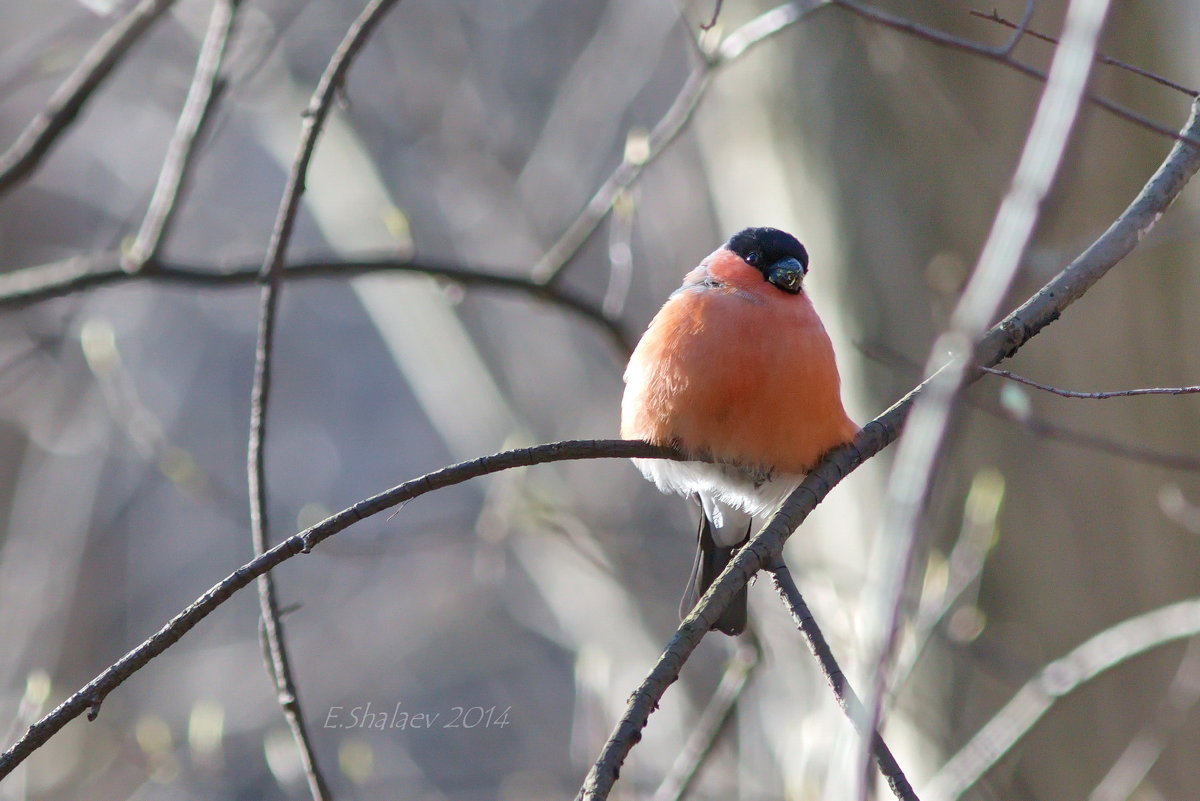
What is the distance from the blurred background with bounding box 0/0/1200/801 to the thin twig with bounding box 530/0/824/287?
2.0 inches

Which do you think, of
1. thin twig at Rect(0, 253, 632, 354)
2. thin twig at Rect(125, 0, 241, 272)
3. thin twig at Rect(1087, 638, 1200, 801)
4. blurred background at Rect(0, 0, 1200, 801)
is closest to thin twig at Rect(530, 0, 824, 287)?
blurred background at Rect(0, 0, 1200, 801)

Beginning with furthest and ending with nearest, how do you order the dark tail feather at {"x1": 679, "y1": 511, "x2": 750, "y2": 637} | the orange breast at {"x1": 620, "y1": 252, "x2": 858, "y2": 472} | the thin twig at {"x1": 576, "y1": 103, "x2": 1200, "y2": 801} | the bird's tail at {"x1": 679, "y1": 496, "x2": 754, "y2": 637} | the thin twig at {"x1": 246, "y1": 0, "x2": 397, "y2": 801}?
the bird's tail at {"x1": 679, "y1": 496, "x2": 754, "y2": 637}
the dark tail feather at {"x1": 679, "y1": 511, "x2": 750, "y2": 637}
the orange breast at {"x1": 620, "y1": 252, "x2": 858, "y2": 472}
the thin twig at {"x1": 246, "y1": 0, "x2": 397, "y2": 801}
the thin twig at {"x1": 576, "y1": 103, "x2": 1200, "y2": 801}

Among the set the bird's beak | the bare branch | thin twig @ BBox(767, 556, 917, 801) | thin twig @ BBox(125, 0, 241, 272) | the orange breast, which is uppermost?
thin twig @ BBox(125, 0, 241, 272)

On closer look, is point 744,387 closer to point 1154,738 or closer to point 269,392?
point 269,392

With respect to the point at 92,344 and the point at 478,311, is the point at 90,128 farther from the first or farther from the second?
the point at 92,344

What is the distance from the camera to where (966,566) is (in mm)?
3334

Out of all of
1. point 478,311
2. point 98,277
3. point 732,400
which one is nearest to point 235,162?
point 478,311

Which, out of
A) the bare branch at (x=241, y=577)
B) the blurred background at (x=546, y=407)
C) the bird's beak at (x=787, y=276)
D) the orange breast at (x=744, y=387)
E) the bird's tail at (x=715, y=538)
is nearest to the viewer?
the bare branch at (x=241, y=577)

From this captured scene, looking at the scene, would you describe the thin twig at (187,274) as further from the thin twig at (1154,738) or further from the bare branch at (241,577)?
the thin twig at (1154,738)

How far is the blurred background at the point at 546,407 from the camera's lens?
3.50 m

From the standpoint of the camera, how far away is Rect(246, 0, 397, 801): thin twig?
1885 mm

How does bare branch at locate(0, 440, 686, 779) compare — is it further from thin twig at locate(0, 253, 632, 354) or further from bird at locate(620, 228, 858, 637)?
thin twig at locate(0, 253, 632, 354)

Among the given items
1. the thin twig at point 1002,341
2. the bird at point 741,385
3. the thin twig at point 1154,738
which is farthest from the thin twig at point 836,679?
the thin twig at point 1154,738

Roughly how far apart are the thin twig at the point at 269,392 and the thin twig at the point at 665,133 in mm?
949
